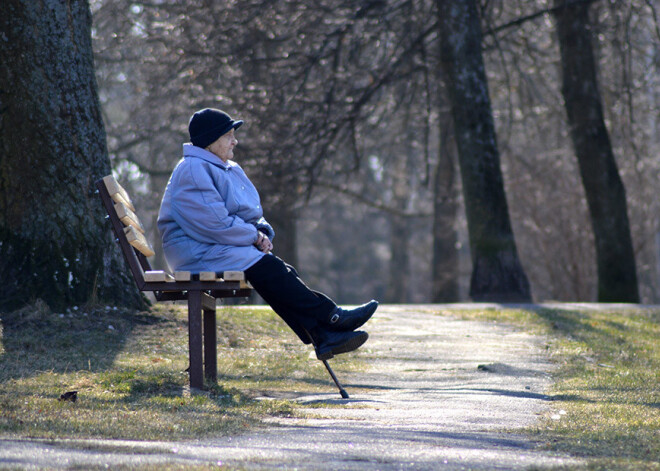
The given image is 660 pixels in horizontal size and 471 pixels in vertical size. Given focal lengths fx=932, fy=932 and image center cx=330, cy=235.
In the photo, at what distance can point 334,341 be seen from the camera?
224 inches

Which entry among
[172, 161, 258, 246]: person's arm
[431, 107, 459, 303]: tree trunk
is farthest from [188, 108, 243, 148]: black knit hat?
[431, 107, 459, 303]: tree trunk

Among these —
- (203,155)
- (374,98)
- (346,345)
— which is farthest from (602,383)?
(374,98)

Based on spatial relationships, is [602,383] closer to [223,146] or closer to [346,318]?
[346,318]

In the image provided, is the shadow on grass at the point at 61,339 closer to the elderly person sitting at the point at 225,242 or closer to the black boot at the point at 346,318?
the elderly person sitting at the point at 225,242

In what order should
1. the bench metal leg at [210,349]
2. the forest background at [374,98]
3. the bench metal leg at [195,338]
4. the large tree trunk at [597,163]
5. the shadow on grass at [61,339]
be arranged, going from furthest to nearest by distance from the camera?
the large tree trunk at [597,163], the forest background at [374,98], the shadow on grass at [61,339], the bench metal leg at [210,349], the bench metal leg at [195,338]

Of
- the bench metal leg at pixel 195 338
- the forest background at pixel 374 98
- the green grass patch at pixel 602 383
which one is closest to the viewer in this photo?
the green grass patch at pixel 602 383

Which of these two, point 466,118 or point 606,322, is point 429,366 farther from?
point 466,118

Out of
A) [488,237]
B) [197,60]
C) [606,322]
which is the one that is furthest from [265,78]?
[606,322]

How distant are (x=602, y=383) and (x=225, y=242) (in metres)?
2.82

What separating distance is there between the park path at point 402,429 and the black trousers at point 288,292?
517mm

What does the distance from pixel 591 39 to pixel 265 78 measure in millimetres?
5483

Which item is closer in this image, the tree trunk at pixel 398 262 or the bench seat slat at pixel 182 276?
the bench seat slat at pixel 182 276

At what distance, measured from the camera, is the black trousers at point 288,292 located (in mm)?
5684

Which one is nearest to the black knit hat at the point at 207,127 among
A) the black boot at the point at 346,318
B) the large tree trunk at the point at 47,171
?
the black boot at the point at 346,318
